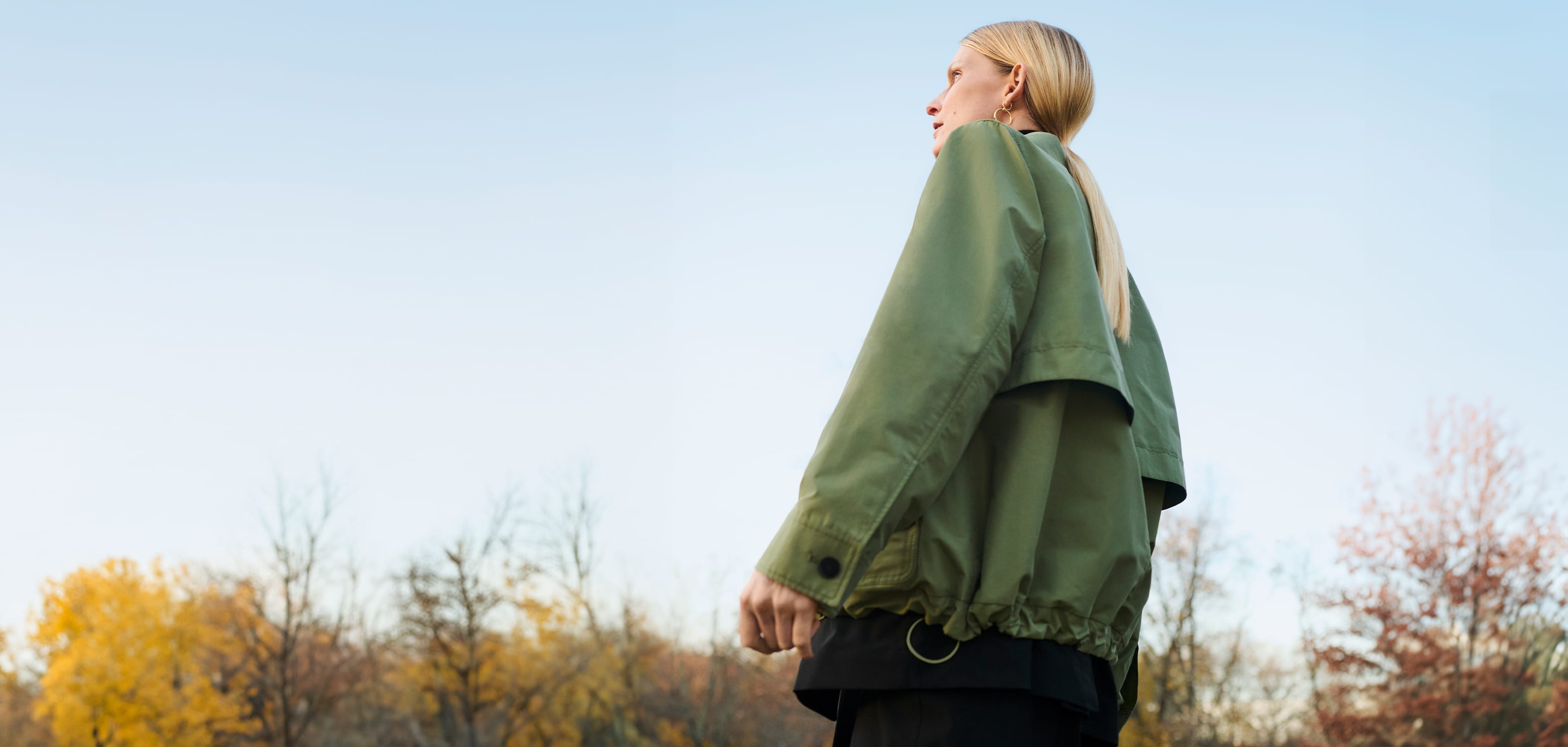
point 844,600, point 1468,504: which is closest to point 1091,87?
point 844,600

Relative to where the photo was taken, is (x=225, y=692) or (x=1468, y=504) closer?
(x=1468, y=504)

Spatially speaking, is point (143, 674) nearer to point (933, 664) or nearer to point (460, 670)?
point (460, 670)

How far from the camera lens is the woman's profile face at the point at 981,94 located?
1911mm

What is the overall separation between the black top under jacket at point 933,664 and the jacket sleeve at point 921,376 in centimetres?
16

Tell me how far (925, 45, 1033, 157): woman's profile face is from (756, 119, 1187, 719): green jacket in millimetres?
330

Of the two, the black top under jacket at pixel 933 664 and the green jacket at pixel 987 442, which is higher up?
the green jacket at pixel 987 442

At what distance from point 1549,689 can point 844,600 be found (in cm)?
1931

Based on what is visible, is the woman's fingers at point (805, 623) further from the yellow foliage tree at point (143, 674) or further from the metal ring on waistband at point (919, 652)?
the yellow foliage tree at point (143, 674)

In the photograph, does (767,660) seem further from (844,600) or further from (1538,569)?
(844,600)

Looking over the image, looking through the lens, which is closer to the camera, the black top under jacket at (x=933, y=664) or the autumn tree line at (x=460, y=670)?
the black top under jacket at (x=933, y=664)

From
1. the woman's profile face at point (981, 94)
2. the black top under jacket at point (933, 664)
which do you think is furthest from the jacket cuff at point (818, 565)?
the woman's profile face at point (981, 94)

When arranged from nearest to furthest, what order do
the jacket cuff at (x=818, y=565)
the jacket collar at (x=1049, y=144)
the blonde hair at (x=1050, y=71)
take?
the jacket cuff at (x=818, y=565)
the jacket collar at (x=1049, y=144)
the blonde hair at (x=1050, y=71)

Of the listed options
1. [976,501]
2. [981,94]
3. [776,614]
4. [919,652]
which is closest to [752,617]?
[776,614]

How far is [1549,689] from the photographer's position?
630 inches
